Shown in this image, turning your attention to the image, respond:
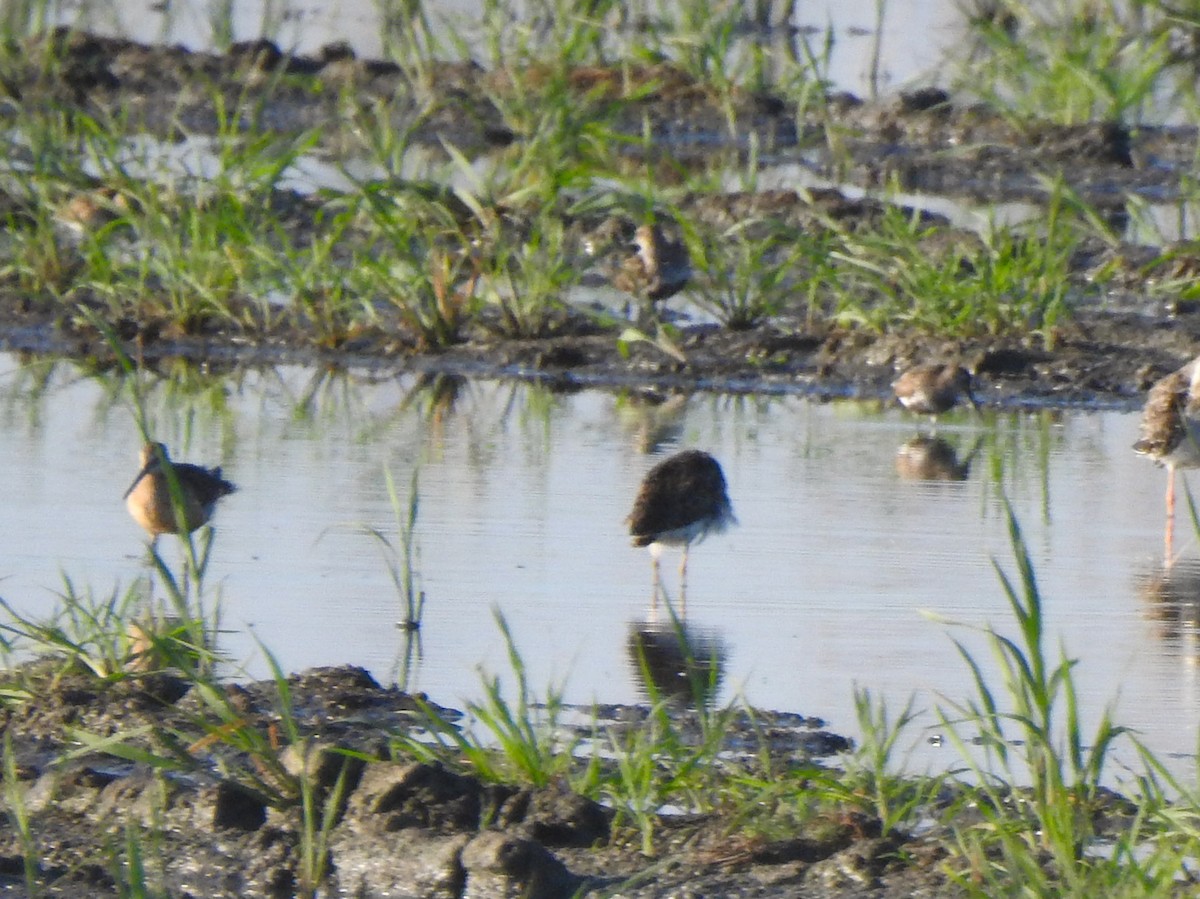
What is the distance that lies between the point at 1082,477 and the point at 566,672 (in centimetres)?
325

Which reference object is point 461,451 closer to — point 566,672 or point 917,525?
point 917,525

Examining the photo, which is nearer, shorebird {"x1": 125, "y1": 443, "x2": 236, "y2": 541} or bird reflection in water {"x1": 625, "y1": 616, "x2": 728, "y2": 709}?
bird reflection in water {"x1": 625, "y1": 616, "x2": 728, "y2": 709}

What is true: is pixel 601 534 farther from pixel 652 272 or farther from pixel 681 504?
pixel 652 272

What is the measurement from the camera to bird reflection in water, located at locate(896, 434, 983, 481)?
8.72 m

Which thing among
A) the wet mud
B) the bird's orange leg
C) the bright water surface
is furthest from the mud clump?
the wet mud

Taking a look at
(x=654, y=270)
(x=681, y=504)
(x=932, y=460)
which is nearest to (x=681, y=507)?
(x=681, y=504)

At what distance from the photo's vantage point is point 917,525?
780 centimetres

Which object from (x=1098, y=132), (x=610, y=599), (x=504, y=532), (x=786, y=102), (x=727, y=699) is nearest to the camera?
(x=727, y=699)

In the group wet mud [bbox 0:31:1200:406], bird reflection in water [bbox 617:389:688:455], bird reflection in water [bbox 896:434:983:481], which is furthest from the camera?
wet mud [bbox 0:31:1200:406]

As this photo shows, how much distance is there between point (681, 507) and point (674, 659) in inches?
33.3

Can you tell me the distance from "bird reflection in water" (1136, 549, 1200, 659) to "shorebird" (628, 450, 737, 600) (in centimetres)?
122

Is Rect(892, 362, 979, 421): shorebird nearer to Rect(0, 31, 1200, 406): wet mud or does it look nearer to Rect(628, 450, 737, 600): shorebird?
Rect(0, 31, 1200, 406): wet mud

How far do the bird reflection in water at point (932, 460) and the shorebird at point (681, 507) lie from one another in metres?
1.49

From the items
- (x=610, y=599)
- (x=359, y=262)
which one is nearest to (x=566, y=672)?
(x=610, y=599)
